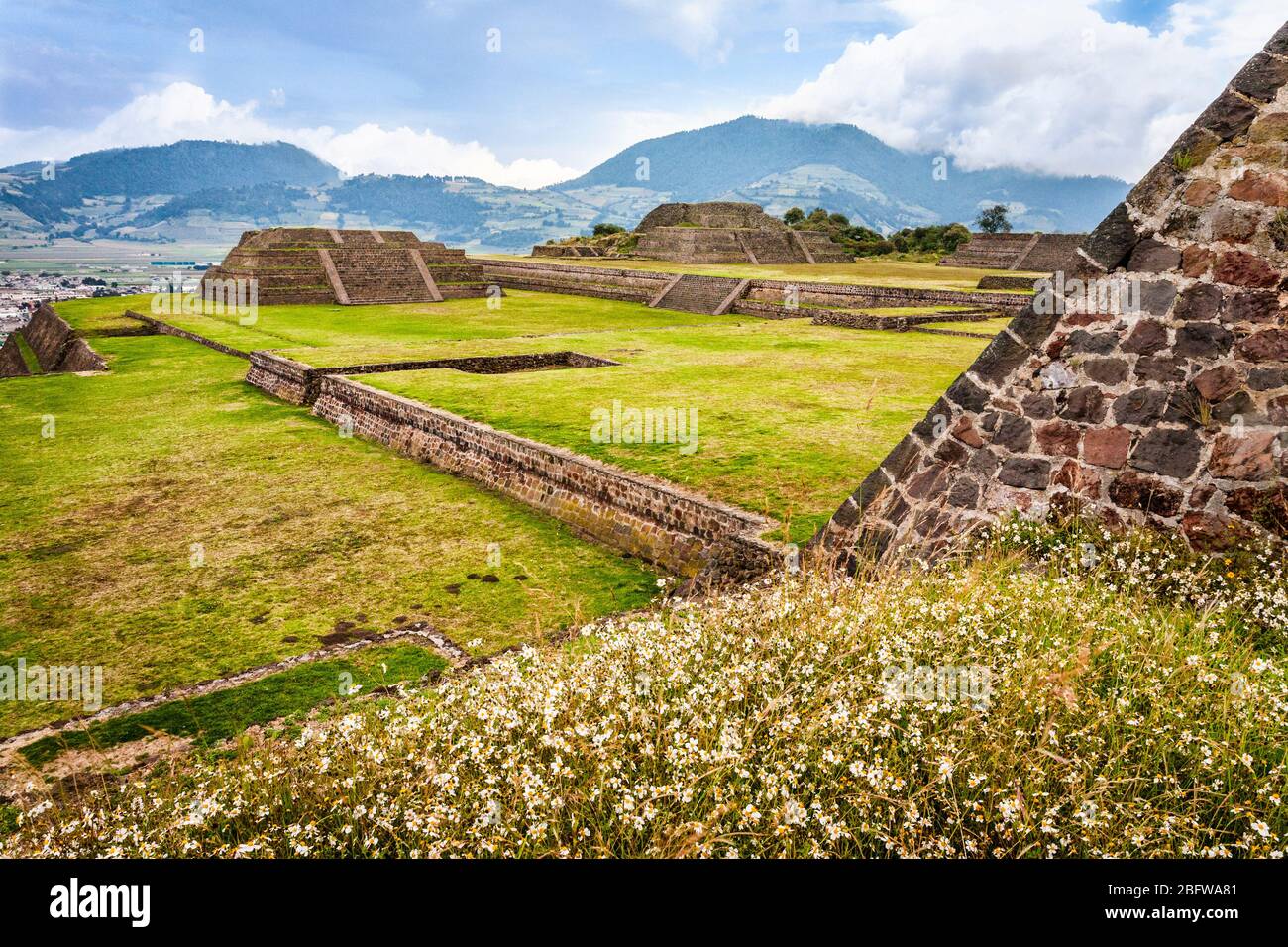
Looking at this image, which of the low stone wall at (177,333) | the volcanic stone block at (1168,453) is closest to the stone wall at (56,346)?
the low stone wall at (177,333)

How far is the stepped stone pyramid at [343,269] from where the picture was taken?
37.2m

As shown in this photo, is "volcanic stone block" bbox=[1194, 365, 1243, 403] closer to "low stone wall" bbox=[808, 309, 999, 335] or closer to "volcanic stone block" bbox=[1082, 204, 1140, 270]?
"volcanic stone block" bbox=[1082, 204, 1140, 270]

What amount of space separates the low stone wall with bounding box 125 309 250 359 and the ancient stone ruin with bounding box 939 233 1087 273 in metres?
40.8

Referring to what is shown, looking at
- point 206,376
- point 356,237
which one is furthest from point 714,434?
point 356,237

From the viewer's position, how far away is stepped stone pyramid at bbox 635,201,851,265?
54000mm

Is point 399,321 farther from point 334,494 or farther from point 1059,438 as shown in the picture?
point 1059,438

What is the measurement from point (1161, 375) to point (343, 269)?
3900cm

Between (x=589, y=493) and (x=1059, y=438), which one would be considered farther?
(x=589, y=493)

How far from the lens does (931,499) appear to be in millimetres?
6328

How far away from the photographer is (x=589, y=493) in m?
11.2

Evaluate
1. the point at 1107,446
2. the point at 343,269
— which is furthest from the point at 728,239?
the point at 1107,446
